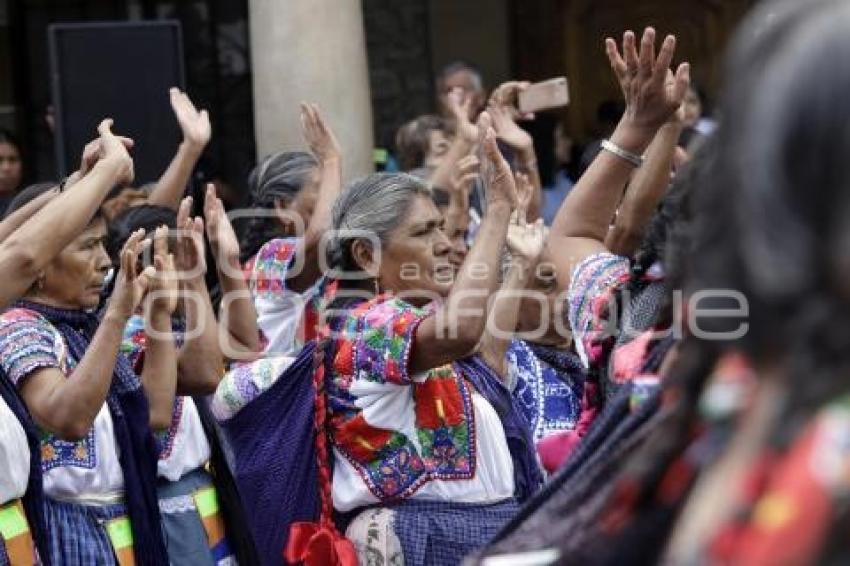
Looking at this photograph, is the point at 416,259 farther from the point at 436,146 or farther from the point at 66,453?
the point at 436,146

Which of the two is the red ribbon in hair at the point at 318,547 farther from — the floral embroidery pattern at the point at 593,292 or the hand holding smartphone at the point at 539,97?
the hand holding smartphone at the point at 539,97

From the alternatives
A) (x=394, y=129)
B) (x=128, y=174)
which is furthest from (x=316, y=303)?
(x=394, y=129)

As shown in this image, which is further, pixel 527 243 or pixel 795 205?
pixel 527 243

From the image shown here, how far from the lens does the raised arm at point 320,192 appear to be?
5980 mm

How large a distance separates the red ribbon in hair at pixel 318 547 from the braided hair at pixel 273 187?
221cm

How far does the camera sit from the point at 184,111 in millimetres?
6020

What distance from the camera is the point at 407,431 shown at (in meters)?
4.32

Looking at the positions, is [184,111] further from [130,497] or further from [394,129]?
[394,129]

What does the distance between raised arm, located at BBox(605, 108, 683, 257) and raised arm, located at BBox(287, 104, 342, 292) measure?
1.59 meters

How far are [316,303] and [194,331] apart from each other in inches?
35.0

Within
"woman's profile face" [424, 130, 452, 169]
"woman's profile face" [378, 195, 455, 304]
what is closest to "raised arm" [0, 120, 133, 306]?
"woman's profile face" [378, 195, 455, 304]

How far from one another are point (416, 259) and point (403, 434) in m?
0.47

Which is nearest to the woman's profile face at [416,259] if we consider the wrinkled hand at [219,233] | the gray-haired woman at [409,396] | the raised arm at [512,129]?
the gray-haired woman at [409,396]

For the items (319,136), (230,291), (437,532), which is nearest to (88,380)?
(437,532)
